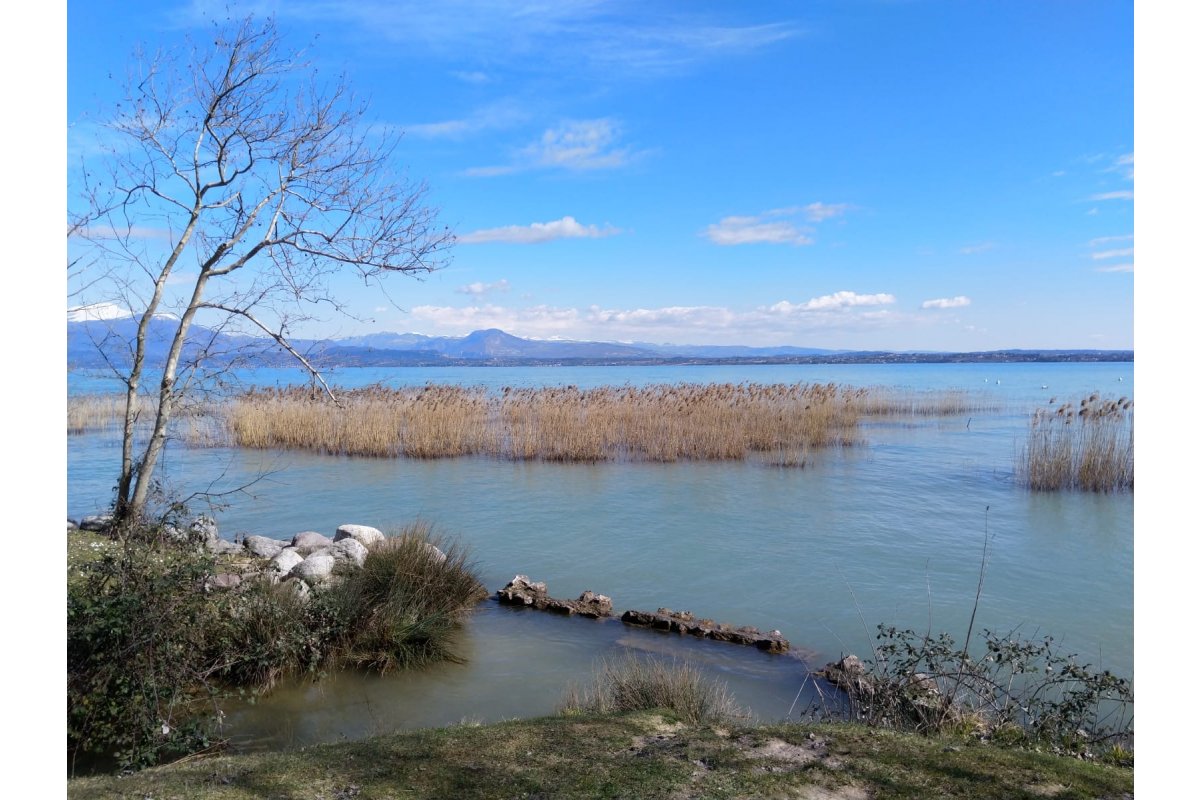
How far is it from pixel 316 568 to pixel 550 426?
433 inches

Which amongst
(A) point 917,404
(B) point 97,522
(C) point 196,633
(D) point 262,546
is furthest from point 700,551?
(A) point 917,404

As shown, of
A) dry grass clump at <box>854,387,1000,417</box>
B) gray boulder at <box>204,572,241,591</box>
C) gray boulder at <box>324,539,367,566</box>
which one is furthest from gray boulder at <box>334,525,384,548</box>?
dry grass clump at <box>854,387,1000,417</box>

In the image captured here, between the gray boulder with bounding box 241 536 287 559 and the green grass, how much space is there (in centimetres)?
542

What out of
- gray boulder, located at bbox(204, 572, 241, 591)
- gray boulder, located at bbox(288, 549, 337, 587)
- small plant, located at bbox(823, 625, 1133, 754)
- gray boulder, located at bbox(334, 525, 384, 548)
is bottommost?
small plant, located at bbox(823, 625, 1133, 754)

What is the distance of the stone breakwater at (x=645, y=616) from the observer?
23.3 ft

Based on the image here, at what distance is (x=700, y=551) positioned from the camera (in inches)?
415

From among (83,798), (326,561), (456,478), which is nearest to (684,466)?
(456,478)

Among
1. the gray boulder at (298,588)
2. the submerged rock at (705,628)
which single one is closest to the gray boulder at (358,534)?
the gray boulder at (298,588)

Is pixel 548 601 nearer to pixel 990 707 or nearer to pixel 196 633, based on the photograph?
pixel 196 633

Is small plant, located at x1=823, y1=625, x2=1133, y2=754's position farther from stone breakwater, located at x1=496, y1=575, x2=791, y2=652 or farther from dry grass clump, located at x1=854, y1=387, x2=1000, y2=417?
dry grass clump, located at x1=854, y1=387, x2=1000, y2=417

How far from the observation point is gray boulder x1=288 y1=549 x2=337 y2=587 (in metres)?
7.28

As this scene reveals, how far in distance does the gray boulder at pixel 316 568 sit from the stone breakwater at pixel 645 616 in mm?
1763
